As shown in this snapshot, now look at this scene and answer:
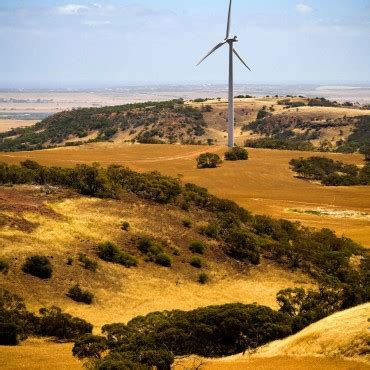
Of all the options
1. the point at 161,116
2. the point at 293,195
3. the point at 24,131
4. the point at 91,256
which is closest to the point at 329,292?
the point at 91,256

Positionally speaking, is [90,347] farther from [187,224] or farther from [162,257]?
[187,224]

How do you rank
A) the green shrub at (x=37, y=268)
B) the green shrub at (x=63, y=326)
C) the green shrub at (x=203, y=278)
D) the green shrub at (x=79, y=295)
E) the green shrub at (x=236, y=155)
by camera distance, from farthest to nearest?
the green shrub at (x=236, y=155) < the green shrub at (x=203, y=278) < the green shrub at (x=37, y=268) < the green shrub at (x=79, y=295) < the green shrub at (x=63, y=326)

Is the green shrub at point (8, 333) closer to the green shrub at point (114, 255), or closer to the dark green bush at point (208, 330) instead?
the dark green bush at point (208, 330)

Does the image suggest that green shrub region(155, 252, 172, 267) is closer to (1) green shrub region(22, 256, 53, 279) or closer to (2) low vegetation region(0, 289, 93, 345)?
(1) green shrub region(22, 256, 53, 279)

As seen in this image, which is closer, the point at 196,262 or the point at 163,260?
the point at 163,260

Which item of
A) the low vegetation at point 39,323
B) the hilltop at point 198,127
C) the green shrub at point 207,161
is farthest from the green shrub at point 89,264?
the hilltop at point 198,127

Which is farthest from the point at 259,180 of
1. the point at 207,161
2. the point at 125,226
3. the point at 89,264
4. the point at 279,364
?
the point at 279,364
